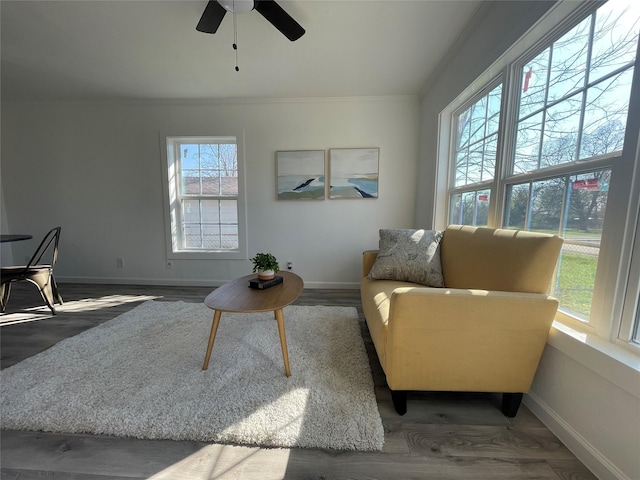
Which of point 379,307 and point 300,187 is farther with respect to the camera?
point 300,187

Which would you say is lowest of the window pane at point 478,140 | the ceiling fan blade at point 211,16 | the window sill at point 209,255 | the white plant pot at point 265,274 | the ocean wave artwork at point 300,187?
the window sill at point 209,255

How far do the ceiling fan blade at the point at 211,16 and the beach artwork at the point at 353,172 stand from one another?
169cm

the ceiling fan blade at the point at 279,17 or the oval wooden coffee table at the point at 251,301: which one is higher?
the ceiling fan blade at the point at 279,17

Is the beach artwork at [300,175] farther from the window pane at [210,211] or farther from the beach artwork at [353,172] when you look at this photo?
the window pane at [210,211]

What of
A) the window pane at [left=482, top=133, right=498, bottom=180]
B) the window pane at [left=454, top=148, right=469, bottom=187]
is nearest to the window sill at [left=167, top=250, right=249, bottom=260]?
the window pane at [left=454, top=148, right=469, bottom=187]

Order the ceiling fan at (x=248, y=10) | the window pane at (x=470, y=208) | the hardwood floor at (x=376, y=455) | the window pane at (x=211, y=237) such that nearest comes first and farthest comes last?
the hardwood floor at (x=376, y=455)
the ceiling fan at (x=248, y=10)
the window pane at (x=470, y=208)
the window pane at (x=211, y=237)

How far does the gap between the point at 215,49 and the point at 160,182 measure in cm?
190

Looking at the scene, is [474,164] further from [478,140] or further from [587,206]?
[587,206]

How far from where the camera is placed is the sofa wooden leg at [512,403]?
1.17 meters

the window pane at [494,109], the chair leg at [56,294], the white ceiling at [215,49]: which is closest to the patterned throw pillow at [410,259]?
the window pane at [494,109]

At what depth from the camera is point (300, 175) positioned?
310 cm

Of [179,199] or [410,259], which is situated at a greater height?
[179,199]

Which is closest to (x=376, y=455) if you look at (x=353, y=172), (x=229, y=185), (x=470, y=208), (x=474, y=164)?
(x=470, y=208)

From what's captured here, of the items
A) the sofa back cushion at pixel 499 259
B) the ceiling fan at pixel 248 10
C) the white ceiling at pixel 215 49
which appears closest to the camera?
the sofa back cushion at pixel 499 259
